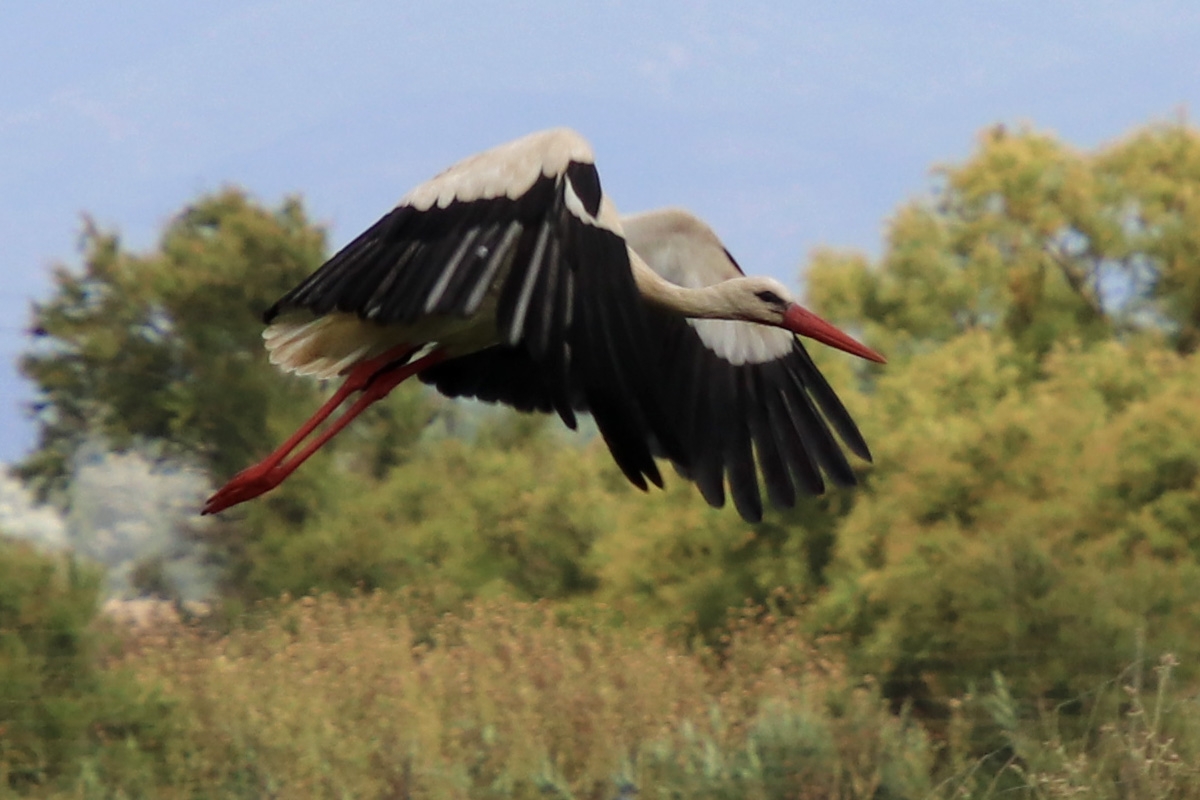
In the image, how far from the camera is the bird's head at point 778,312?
6176mm

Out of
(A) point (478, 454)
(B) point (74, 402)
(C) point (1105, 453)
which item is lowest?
(C) point (1105, 453)

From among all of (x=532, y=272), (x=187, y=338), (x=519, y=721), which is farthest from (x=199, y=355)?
(x=532, y=272)

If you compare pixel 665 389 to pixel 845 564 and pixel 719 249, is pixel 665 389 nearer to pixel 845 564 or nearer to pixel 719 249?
pixel 719 249

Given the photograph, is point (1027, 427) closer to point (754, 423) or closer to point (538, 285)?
point (754, 423)

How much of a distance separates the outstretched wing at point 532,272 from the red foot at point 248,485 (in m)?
1.03

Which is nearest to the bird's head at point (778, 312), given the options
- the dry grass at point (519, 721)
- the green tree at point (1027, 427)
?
the dry grass at point (519, 721)

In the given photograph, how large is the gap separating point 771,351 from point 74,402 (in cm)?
1781

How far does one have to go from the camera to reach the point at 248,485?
638 centimetres

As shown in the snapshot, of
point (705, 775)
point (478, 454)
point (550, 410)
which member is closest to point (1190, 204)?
point (478, 454)

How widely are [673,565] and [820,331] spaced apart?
12.4m

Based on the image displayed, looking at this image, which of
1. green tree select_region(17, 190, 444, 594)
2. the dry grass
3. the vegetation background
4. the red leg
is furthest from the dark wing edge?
green tree select_region(17, 190, 444, 594)

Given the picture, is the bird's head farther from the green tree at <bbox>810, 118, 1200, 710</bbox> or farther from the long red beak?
the green tree at <bbox>810, 118, 1200, 710</bbox>

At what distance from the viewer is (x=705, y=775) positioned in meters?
8.76

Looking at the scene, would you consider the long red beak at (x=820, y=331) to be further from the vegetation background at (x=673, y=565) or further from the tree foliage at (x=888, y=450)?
the tree foliage at (x=888, y=450)
